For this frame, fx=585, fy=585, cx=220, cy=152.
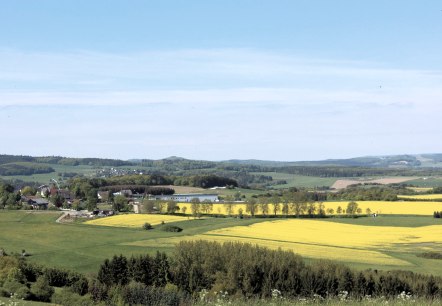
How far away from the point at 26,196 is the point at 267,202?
60.6 meters

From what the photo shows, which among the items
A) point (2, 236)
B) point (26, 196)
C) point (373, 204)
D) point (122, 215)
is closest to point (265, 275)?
point (2, 236)

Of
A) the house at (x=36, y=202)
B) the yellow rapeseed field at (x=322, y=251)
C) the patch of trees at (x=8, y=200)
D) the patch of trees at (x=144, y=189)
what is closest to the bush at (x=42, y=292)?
the yellow rapeseed field at (x=322, y=251)

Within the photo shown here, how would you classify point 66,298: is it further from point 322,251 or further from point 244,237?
point 244,237

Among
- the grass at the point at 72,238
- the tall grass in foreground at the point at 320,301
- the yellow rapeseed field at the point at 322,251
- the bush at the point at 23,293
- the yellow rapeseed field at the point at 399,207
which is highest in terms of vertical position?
the tall grass in foreground at the point at 320,301

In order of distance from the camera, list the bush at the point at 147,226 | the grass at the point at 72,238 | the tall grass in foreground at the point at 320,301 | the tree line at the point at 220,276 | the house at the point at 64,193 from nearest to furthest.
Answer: the tall grass in foreground at the point at 320,301 → the tree line at the point at 220,276 → the grass at the point at 72,238 → the bush at the point at 147,226 → the house at the point at 64,193

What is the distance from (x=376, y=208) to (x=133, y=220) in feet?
141

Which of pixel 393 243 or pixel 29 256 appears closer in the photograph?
pixel 29 256

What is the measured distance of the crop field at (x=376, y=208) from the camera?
9769 cm

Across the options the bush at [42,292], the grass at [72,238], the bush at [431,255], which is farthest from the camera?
the grass at [72,238]

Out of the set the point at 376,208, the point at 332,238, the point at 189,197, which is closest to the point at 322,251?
the point at 332,238

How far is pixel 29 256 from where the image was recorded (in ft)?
198

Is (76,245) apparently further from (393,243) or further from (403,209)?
(403,209)

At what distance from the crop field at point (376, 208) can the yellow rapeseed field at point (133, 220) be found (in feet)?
33.3

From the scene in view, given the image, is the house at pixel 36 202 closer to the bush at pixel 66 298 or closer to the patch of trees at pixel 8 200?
the patch of trees at pixel 8 200
